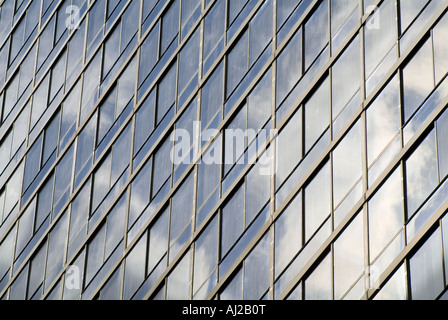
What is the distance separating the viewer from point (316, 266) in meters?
30.2

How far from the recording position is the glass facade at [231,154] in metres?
28.8

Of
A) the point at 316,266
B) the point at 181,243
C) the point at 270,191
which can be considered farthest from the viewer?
the point at 181,243

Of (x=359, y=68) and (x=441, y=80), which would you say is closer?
(x=441, y=80)

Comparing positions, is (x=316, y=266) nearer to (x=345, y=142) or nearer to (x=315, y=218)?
(x=315, y=218)

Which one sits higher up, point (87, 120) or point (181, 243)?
point (87, 120)

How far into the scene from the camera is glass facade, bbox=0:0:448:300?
28828 mm

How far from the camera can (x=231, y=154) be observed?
113 feet

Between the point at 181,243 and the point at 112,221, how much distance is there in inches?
175
